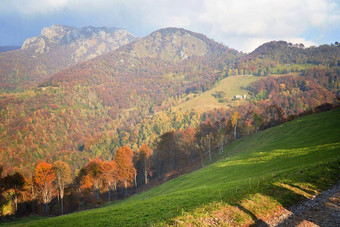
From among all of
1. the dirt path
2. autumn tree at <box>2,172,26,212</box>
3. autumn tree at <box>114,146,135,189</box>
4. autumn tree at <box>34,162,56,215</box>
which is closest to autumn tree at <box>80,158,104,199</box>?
autumn tree at <box>114,146,135,189</box>

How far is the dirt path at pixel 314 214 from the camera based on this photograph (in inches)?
410

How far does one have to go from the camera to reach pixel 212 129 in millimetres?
88250

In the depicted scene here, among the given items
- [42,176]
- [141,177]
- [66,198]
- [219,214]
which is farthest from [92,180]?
[219,214]

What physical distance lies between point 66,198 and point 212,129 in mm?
67566

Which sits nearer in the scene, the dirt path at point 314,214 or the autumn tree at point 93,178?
the dirt path at point 314,214

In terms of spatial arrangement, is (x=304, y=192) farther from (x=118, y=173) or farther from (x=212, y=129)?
(x=212, y=129)

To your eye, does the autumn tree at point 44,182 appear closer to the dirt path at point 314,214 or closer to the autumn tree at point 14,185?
the autumn tree at point 14,185

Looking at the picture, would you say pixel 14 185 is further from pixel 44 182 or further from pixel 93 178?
pixel 93 178

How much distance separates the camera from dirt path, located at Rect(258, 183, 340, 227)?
1040cm

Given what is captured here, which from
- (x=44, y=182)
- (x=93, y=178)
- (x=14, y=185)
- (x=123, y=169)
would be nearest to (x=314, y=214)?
(x=14, y=185)

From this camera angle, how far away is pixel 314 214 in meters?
11.2

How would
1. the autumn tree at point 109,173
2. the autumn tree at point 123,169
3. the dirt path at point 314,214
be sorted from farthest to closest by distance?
the autumn tree at point 123,169 → the autumn tree at point 109,173 → the dirt path at point 314,214

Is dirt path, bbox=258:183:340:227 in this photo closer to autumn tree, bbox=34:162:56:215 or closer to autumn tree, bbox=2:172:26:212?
autumn tree, bbox=2:172:26:212

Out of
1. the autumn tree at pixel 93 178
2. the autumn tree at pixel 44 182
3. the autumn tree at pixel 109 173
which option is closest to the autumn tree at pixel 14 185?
the autumn tree at pixel 44 182
